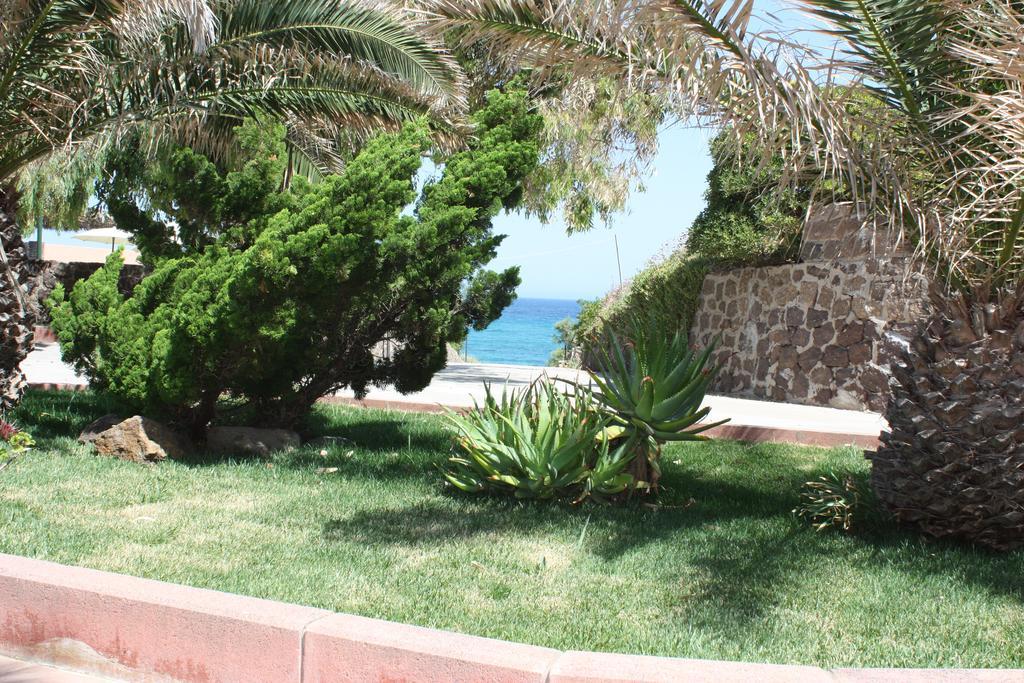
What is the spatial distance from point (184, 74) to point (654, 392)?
525 centimetres

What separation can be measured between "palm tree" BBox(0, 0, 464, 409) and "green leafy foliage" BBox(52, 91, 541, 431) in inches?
23.1

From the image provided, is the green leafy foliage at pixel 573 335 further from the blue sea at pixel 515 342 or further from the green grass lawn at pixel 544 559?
the blue sea at pixel 515 342

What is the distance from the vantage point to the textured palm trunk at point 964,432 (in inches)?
194

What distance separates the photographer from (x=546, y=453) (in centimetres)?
611

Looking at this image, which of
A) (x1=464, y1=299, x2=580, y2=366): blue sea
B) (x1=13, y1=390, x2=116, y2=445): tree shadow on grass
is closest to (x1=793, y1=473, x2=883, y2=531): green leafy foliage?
(x1=13, y1=390, x2=116, y2=445): tree shadow on grass

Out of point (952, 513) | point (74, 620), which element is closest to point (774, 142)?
point (952, 513)

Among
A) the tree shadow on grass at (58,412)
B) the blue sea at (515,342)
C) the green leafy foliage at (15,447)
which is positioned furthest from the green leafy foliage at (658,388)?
the blue sea at (515,342)

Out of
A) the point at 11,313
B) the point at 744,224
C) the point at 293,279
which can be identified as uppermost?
the point at 744,224

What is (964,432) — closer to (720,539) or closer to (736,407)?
(720,539)

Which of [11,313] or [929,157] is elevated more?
[929,157]

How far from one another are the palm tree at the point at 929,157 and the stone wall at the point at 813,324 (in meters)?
5.44

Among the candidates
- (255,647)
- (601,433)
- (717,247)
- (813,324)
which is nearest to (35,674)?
(255,647)

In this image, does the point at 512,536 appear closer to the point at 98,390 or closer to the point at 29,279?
the point at 98,390

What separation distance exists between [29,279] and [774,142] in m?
6.60
